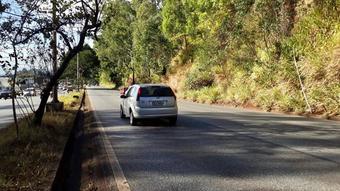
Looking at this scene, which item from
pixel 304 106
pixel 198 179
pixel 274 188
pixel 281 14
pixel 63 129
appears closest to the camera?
pixel 274 188

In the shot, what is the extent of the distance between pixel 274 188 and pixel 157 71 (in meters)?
58.4

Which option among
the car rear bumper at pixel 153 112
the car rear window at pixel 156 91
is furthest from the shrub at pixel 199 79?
the car rear bumper at pixel 153 112

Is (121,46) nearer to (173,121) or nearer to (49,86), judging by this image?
(173,121)

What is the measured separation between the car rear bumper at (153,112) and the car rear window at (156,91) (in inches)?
22.1

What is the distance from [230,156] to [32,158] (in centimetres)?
425

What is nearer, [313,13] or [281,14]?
[313,13]

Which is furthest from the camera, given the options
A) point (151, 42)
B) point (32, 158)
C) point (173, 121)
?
point (151, 42)

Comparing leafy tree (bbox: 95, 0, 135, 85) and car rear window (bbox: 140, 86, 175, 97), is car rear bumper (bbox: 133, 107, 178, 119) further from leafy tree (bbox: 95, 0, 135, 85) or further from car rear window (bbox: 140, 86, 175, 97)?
leafy tree (bbox: 95, 0, 135, 85)

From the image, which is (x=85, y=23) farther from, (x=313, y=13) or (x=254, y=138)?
(x=313, y=13)

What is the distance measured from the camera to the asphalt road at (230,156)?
8.12 m

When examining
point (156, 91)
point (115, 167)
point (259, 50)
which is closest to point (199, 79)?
point (259, 50)

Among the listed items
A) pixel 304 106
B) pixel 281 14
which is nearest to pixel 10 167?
pixel 304 106

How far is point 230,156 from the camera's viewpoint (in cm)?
1069

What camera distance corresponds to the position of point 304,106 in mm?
22281
